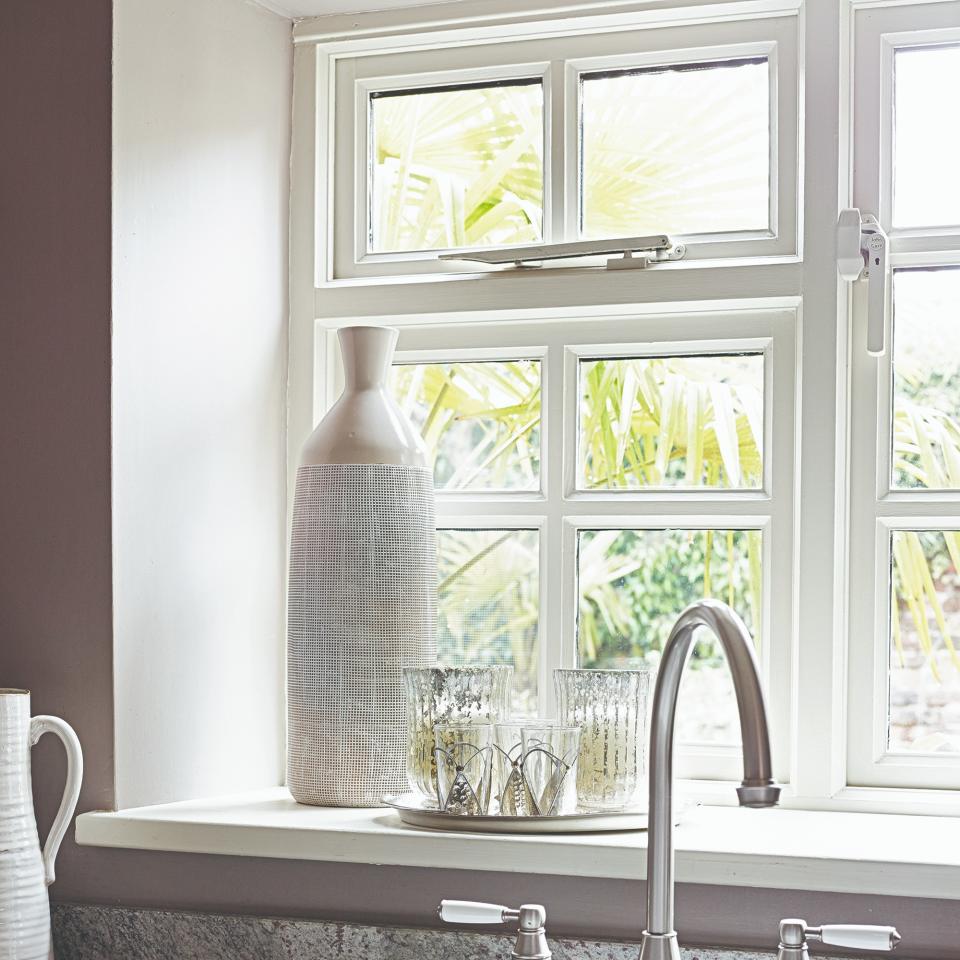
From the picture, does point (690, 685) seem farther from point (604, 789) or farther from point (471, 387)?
point (471, 387)

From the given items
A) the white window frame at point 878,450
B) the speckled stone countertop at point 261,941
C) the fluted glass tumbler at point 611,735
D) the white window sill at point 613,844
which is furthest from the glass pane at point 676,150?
the speckled stone countertop at point 261,941

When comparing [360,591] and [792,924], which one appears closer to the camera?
[792,924]

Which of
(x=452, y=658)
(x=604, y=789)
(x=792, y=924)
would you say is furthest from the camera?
(x=452, y=658)

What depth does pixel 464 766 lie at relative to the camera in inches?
59.9

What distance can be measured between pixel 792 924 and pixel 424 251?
104cm

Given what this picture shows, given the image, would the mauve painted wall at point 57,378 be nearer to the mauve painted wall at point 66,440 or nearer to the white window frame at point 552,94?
the mauve painted wall at point 66,440

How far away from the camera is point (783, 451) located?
1754 millimetres

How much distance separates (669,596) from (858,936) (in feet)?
2.06

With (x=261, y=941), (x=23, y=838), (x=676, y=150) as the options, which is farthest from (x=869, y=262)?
(x=23, y=838)

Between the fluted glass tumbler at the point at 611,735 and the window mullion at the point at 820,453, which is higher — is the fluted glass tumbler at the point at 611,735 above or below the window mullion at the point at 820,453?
below

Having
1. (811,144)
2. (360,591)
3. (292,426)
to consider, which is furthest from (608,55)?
(360,591)

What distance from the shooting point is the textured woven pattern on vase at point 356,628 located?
1641 millimetres

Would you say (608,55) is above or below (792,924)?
above

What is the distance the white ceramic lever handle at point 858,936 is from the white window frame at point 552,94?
851mm
